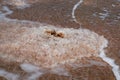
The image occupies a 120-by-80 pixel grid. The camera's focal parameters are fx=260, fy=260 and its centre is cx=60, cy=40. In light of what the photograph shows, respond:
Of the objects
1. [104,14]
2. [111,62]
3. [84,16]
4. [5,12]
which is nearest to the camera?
[111,62]

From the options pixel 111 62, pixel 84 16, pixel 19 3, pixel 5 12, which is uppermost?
pixel 19 3

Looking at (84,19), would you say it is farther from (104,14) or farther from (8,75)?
(8,75)

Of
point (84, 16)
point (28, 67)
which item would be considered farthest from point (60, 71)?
point (84, 16)

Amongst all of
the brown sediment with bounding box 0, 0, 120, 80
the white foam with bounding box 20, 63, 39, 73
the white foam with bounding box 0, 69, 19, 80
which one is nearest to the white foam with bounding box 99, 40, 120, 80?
the brown sediment with bounding box 0, 0, 120, 80

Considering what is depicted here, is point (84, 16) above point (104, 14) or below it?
below

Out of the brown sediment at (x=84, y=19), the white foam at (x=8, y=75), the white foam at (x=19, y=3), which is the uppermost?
the white foam at (x=19, y=3)

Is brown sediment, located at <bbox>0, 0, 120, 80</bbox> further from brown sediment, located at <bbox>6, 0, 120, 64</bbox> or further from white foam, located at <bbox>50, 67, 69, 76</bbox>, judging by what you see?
white foam, located at <bbox>50, 67, 69, 76</bbox>

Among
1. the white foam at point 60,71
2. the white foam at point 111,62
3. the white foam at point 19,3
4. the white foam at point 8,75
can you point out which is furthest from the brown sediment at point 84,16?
the white foam at point 8,75

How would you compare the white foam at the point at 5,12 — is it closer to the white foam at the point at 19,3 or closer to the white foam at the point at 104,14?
the white foam at the point at 19,3

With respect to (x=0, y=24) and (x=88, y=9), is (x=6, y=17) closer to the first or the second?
(x=0, y=24)

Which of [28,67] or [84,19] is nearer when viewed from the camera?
[28,67]

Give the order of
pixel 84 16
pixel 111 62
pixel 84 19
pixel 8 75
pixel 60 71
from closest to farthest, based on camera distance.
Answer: pixel 8 75 → pixel 60 71 → pixel 111 62 → pixel 84 19 → pixel 84 16
